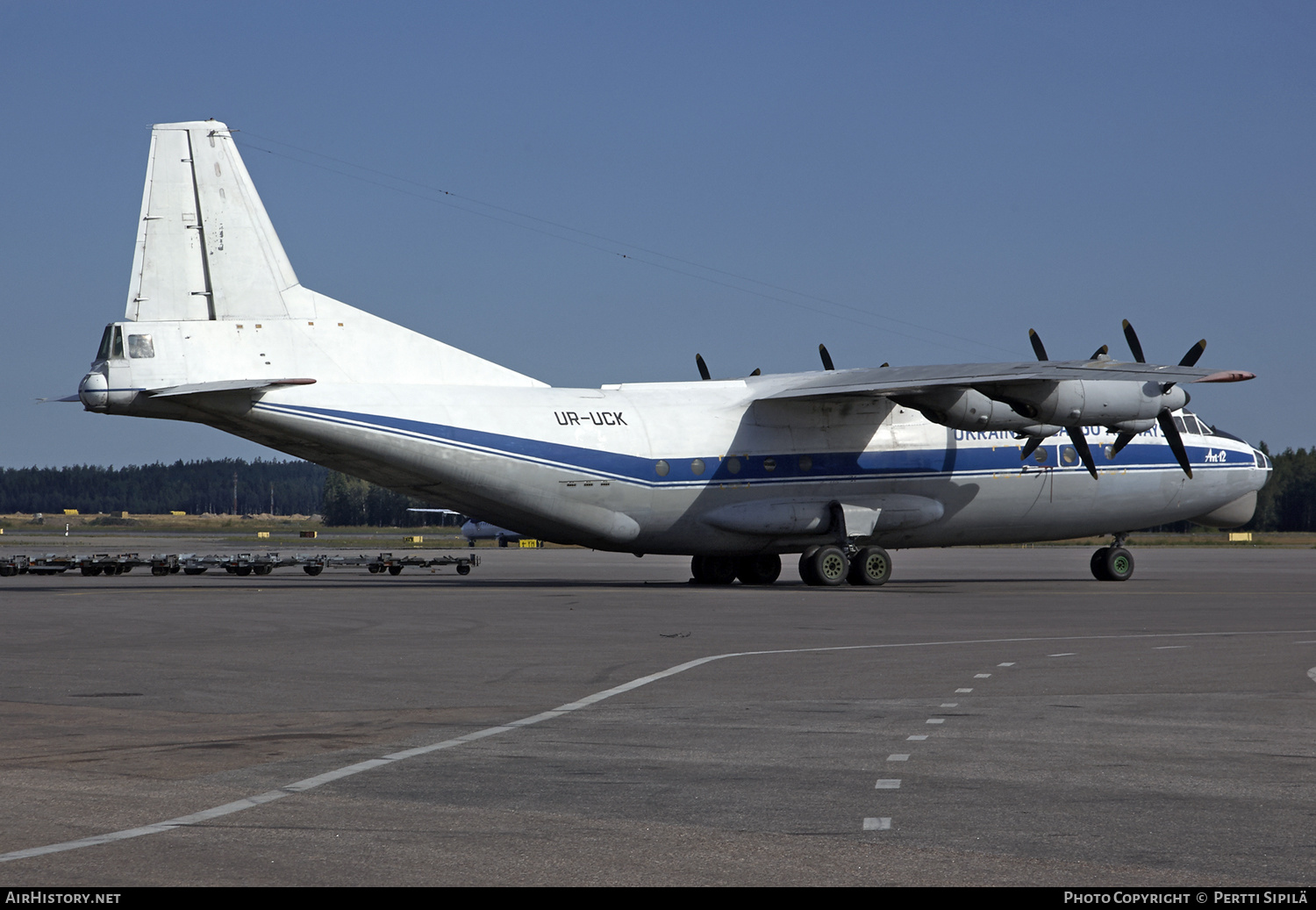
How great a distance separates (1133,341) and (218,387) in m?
22.4

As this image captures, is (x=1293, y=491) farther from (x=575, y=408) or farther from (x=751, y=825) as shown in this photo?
(x=751, y=825)

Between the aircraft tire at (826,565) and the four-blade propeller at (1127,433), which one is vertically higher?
the four-blade propeller at (1127,433)

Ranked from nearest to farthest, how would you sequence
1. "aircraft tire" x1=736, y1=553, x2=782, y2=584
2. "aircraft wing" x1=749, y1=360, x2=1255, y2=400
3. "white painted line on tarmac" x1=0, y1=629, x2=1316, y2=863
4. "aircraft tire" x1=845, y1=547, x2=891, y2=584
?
"white painted line on tarmac" x1=0, y1=629, x2=1316, y2=863 < "aircraft wing" x1=749, y1=360, x2=1255, y2=400 < "aircraft tire" x1=845, y1=547, x2=891, y2=584 < "aircraft tire" x1=736, y1=553, x2=782, y2=584

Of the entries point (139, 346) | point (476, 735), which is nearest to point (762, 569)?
point (139, 346)

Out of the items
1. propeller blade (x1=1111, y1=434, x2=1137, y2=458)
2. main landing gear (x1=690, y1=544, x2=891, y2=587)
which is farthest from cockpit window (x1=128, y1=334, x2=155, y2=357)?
propeller blade (x1=1111, y1=434, x2=1137, y2=458)

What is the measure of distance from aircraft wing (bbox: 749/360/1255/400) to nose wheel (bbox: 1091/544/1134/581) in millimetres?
8978

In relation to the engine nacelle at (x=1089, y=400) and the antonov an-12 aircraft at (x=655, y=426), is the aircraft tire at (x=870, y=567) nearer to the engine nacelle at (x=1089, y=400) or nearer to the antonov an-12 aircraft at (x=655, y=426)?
the antonov an-12 aircraft at (x=655, y=426)

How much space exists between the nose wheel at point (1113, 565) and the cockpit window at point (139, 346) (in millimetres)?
27064

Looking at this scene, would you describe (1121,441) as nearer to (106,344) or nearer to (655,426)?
(655,426)

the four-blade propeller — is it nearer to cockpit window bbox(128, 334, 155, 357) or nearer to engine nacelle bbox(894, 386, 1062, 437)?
engine nacelle bbox(894, 386, 1062, 437)

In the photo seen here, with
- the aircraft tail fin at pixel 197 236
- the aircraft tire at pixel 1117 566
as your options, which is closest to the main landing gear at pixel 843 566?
the aircraft tire at pixel 1117 566

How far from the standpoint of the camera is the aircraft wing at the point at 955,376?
2978cm

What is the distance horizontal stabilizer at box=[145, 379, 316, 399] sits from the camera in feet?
90.1

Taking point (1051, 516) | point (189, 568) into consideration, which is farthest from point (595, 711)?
point (189, 568)
